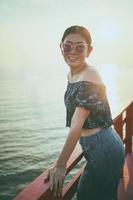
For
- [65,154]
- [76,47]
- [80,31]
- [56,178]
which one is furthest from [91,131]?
[80,31]

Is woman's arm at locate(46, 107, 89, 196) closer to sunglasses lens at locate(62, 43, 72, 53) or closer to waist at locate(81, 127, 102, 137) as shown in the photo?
waist at locate(81, 127, 102, 137)

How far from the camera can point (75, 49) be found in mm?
1958

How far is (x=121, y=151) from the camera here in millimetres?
1958

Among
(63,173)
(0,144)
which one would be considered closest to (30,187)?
(63,173)

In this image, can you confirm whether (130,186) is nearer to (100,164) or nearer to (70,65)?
(100,164)

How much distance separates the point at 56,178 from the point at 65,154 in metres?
0.14

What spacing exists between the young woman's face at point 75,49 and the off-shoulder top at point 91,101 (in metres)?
0.18

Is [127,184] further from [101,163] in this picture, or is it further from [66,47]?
[66,47]

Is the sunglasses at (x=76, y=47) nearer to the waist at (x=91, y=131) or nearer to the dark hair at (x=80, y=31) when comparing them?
the dark hair at (x=80, y=31)

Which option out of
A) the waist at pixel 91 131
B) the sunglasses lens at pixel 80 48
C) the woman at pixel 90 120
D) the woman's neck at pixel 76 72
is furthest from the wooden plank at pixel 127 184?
the sunglasses lens at pixel 80 48

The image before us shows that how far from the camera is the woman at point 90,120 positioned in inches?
69.2

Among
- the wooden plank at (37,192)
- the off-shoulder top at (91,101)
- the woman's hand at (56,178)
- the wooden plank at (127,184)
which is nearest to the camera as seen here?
the wooden plank at (37,192)

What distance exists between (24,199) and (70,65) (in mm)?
986

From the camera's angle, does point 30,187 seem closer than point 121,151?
Yes
